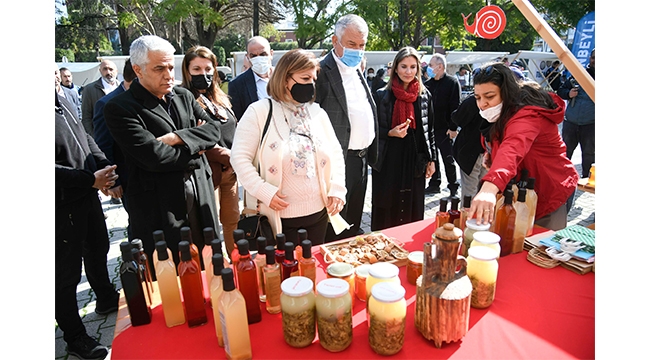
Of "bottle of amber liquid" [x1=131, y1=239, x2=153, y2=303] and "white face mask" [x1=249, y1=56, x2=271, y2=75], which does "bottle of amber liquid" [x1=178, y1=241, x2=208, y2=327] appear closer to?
"bottle of amber liquid" [x1=131, y1=239, x2=153, y2=303]

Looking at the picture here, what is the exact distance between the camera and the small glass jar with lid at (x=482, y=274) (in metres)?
1.48

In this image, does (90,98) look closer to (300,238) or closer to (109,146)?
(109,146)

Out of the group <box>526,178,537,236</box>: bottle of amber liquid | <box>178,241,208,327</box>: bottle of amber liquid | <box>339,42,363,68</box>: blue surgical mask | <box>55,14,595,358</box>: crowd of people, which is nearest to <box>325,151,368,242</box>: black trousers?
<box>339,42,363,68</box>: blue surgical mask

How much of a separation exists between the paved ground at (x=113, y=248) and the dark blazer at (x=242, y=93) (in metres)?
1.89

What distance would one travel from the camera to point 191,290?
1434mm

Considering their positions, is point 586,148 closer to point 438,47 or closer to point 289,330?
point 289,330

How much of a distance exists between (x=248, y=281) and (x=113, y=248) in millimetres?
3455

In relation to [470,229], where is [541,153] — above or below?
above

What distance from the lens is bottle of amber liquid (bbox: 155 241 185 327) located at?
1.43 meters

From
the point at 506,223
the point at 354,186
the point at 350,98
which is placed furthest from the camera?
the point at 354,186

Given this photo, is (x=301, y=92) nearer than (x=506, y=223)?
No

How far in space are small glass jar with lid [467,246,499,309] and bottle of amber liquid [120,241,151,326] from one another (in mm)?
1230

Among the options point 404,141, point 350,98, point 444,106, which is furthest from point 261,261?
point 444,106

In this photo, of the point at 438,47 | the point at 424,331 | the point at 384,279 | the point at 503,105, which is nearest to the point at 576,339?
the point at 424,331
